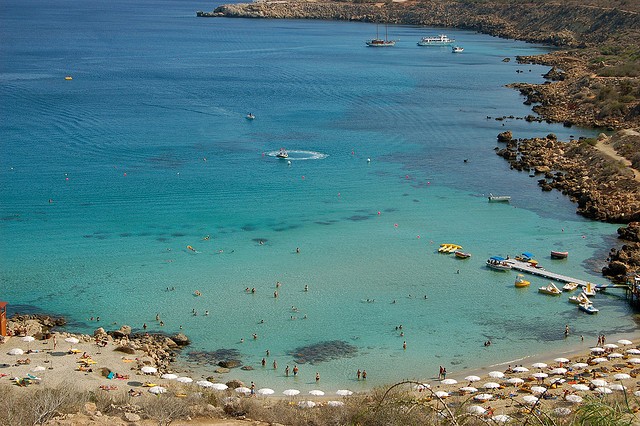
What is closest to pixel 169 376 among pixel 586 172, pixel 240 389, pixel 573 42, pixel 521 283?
pixel 240 389

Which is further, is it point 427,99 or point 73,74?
point 73,74

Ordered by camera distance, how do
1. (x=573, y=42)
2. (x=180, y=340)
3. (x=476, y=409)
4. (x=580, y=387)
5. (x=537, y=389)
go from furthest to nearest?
(x=573, y=42) → (x=180, y=340) → (x=537, y=389) → (x=580, y=387) → (x=476, y=409)

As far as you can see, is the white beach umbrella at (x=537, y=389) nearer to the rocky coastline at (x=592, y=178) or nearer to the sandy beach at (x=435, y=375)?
the sandy beach at (x=435, y=375)

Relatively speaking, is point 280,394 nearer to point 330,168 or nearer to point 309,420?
point 309,420

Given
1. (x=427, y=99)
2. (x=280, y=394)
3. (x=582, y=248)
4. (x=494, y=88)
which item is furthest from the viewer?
(x=494, y=88)

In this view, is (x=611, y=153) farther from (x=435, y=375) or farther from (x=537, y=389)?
(x=537, y=389)

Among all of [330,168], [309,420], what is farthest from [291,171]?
[309,420]

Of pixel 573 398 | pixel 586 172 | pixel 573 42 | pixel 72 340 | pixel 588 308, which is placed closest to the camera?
pixel 573 398
